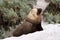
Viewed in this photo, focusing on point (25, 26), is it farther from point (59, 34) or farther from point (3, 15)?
point (3, 15)

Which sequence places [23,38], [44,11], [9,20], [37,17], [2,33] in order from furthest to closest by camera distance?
[44,11] < [9,20] < [2,33] < [37,17] < [23,38]

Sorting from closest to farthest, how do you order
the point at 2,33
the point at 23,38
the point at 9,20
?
the point at 23,38 → the point at 2,33 → the point at 9,20

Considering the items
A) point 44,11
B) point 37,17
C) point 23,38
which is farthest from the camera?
point 44,11

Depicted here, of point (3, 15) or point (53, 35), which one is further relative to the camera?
point (3, 15)

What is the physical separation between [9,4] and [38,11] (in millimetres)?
2233

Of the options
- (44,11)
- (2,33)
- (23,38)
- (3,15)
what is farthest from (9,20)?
(23,38)

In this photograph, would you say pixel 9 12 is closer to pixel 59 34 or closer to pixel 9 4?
pixel 9 4

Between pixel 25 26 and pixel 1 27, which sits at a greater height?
pixel 25 26

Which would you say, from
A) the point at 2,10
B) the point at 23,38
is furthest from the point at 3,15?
the point at 23,38

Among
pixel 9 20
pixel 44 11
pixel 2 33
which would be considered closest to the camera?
pixel 2 33

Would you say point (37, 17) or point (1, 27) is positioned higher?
point (37, 17)

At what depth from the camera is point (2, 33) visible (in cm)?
590

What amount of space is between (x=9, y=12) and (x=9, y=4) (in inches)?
15.7

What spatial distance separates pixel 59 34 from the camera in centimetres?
341
